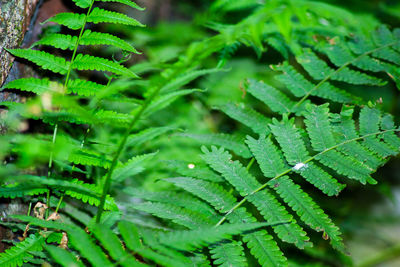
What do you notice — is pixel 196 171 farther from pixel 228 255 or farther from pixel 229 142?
pixel 228 255

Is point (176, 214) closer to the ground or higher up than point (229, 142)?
closer to the ground

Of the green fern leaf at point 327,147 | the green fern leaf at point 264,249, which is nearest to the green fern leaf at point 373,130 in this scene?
the green fern leaf at point 327,147

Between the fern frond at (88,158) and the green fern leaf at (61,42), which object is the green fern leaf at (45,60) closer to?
the green fern leaf at (61,42)

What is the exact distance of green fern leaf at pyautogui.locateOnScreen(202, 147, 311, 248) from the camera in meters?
1.15

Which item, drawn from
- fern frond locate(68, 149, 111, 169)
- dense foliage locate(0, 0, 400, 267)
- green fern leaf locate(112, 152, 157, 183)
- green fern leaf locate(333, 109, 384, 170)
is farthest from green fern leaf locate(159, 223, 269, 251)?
green fern leaf locate(333, 109, 384, 170)

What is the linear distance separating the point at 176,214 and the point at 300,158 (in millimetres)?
539

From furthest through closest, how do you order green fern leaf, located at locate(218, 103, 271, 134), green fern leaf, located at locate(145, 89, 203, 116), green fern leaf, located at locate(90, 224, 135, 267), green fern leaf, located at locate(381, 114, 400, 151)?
green fern leaf, located at locate(218, 103, 271, 134)
green fern leaf, located at locate(381, 114, 400, 151)
green fern leaf, located at locate(145, 89, 203, 116)
green fern leaf, located at locate(90, 224, 135, 267)

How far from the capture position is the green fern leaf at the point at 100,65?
1257 millimetres

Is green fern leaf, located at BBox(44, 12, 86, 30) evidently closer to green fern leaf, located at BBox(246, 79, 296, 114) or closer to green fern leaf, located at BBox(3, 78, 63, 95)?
green fern leaf, located at BBox(3, 78, 63, 95)

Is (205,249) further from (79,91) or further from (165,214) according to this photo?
(79,91)

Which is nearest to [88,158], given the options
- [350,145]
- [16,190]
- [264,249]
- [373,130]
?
[16,190]

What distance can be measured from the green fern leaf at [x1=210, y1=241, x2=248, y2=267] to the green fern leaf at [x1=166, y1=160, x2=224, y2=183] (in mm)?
314

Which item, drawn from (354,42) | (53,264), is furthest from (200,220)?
(354,42)

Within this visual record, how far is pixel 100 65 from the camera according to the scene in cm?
127
